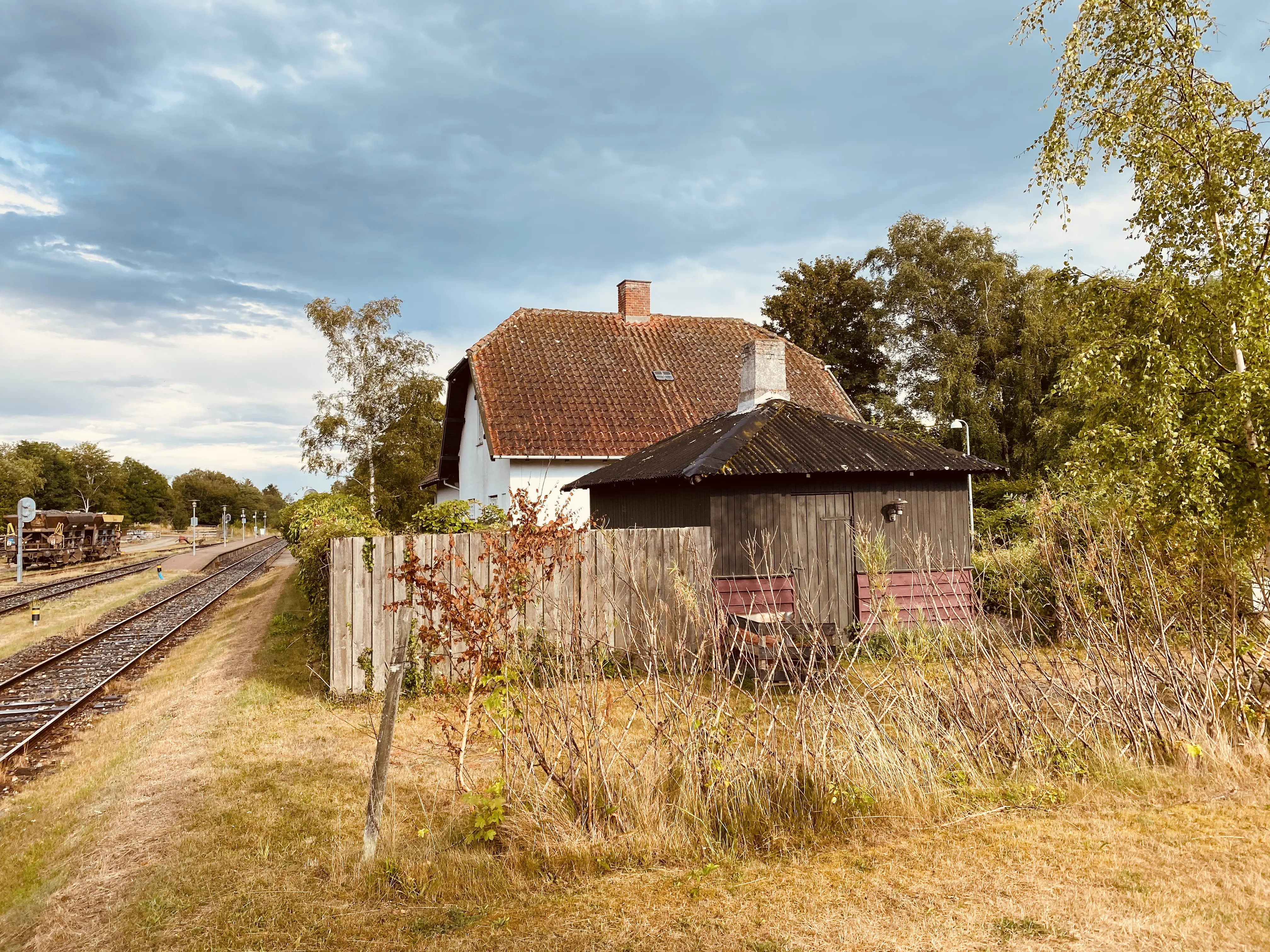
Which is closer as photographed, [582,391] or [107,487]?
[582,391]

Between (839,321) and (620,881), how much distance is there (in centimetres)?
3779

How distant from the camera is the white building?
61.8 ft

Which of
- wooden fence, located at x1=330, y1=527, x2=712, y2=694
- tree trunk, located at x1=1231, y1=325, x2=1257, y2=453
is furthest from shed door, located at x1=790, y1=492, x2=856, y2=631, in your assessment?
tree trunk, located at x1=1231, y1=325, x2=1257, y2=453

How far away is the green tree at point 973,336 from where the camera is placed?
112 feet

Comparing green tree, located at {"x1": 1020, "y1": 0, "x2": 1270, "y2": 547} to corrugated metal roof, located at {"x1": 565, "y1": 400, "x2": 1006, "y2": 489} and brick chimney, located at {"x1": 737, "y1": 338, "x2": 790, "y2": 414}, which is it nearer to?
corrugated metal roof, located at {"x1": 565, "y1": 400, "x2": 1006, "y2": 489}

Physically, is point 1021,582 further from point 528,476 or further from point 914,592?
point 528,476

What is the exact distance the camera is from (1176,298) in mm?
→ 8656

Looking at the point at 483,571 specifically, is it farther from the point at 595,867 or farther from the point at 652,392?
the point at 652,392

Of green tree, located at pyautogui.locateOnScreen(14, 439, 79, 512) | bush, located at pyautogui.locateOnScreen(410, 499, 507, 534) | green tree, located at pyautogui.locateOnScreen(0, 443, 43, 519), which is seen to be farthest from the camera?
green tree, located at pyautogui.locateOnScreen(14, 439, 79, 512)

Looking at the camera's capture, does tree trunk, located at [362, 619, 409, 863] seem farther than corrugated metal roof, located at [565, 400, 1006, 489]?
No

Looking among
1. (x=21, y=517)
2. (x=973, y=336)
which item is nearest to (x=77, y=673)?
(x=21, y=517)

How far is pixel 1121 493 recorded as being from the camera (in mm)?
9219

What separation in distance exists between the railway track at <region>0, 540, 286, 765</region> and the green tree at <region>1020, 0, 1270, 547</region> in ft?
40.8

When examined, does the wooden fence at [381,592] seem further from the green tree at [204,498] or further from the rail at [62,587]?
the green tree at [204,498]
